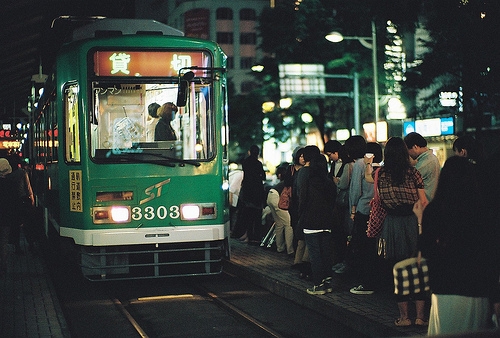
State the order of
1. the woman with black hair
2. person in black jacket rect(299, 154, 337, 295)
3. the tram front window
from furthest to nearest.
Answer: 1. the tram front window
2. person in black jacket rect(299, 154, 337, 295)
3. the woman with black hair

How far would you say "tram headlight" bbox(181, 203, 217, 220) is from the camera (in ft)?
36.1

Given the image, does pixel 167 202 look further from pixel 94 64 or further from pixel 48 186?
pixel 48 186

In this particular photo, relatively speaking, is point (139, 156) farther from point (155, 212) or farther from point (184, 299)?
point (184, 299)

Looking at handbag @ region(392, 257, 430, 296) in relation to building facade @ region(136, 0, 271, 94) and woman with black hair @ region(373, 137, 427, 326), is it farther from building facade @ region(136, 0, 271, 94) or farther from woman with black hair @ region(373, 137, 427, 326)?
building facade @ region(136, 0, 271, 94)

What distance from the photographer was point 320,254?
1001cm

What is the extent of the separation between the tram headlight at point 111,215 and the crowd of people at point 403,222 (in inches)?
90.3

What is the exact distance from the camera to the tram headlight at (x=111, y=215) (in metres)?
10.7

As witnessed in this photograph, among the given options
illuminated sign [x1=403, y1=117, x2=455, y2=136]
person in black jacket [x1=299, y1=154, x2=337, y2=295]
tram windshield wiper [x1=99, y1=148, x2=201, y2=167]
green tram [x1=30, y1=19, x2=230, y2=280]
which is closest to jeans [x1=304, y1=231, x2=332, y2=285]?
person in black jacket [x1=299, y1=154, x2=337, y2=295]

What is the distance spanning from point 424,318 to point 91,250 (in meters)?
4.78

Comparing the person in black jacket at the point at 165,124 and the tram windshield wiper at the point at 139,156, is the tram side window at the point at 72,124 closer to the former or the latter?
the tram windshield wiper at the point at 139,156

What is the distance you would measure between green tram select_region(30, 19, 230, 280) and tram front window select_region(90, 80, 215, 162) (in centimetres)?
1

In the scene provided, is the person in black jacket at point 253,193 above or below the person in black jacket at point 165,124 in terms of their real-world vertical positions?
below

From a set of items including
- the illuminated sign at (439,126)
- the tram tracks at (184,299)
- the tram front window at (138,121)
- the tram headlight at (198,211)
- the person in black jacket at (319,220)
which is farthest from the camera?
the illuminated sign at (439,126)

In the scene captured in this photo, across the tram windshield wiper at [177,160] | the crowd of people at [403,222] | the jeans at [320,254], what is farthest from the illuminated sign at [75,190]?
the jeans at [320,254]
